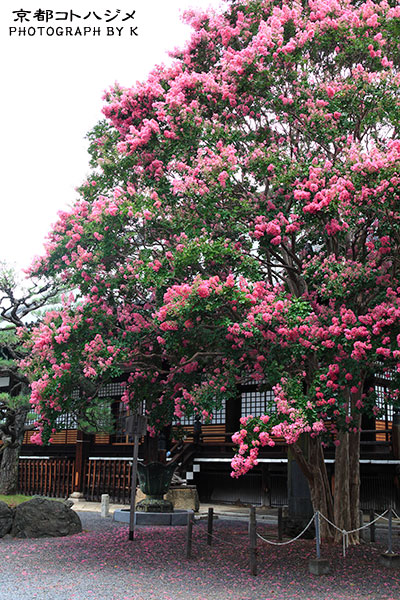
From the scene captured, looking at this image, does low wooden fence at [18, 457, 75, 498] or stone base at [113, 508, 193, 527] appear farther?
low wooden fence at [18, 457, 75, 498]

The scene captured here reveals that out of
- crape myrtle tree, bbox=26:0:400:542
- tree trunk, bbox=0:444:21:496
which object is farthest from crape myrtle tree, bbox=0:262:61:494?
crape myrtle tree, bbox=26:0:400:542

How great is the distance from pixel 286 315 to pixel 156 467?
32.2ft

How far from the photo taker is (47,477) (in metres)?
26.0

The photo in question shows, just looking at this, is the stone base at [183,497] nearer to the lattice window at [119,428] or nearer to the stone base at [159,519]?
the stone base at [159,519]

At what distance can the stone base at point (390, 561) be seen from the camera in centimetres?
1076

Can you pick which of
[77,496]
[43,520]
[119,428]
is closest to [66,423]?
[119,428]

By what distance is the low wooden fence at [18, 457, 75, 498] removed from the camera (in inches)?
993

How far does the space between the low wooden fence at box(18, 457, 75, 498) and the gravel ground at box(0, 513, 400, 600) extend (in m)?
11.6

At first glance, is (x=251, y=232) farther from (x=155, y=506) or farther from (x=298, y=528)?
(x=155, y=506)

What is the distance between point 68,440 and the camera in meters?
27.5

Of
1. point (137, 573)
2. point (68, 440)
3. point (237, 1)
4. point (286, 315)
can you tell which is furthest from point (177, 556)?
point (68, 440)

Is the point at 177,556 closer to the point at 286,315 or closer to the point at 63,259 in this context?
the point at 286,315

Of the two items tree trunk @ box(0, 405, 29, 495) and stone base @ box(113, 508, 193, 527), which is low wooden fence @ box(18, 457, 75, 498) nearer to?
tree trunk @ box(0, 405, 29, 495)

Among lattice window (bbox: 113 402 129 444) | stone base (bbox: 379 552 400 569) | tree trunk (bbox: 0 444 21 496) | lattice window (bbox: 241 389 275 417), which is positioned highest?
lattice window (bbox: 241 389 275 417)
